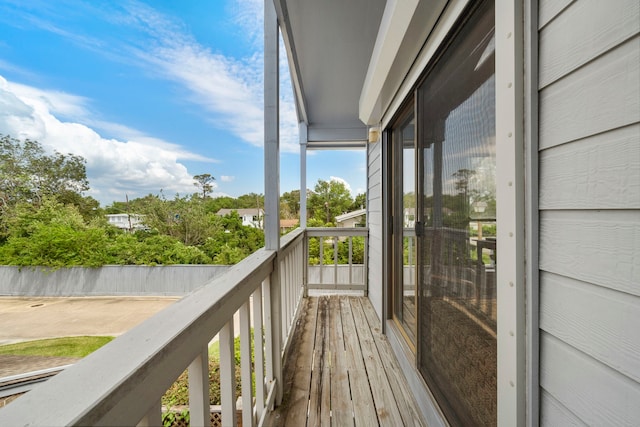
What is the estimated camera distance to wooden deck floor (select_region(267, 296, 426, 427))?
1.57 metres

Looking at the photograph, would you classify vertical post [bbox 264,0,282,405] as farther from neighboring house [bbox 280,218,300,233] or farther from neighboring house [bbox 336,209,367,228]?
neighboring house [bbox 336,209,367,228]

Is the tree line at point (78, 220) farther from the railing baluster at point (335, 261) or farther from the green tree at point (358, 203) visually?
the green tree at point (358, 203)

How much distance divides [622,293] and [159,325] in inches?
34.8

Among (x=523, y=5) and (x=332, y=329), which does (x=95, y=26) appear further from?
(x=332, y=329)

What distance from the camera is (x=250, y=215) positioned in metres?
1.37

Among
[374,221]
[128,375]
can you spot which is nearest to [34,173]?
[128,375]

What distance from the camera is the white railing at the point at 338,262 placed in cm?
389

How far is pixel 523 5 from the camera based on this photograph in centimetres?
71

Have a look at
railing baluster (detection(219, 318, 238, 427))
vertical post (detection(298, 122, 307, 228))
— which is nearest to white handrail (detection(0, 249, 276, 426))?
railing baluster (detection(219, 318, 238, 427))

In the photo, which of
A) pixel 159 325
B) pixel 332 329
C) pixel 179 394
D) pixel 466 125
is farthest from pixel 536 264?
pixel 332 329

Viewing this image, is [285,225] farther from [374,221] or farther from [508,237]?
[508,237]

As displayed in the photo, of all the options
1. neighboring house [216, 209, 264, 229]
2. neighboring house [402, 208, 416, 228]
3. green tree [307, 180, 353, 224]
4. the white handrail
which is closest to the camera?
the white handrail

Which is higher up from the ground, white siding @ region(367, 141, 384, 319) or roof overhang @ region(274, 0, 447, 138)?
roof overhang @ region(274, 0, 447, 138)

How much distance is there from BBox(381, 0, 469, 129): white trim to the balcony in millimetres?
1310
